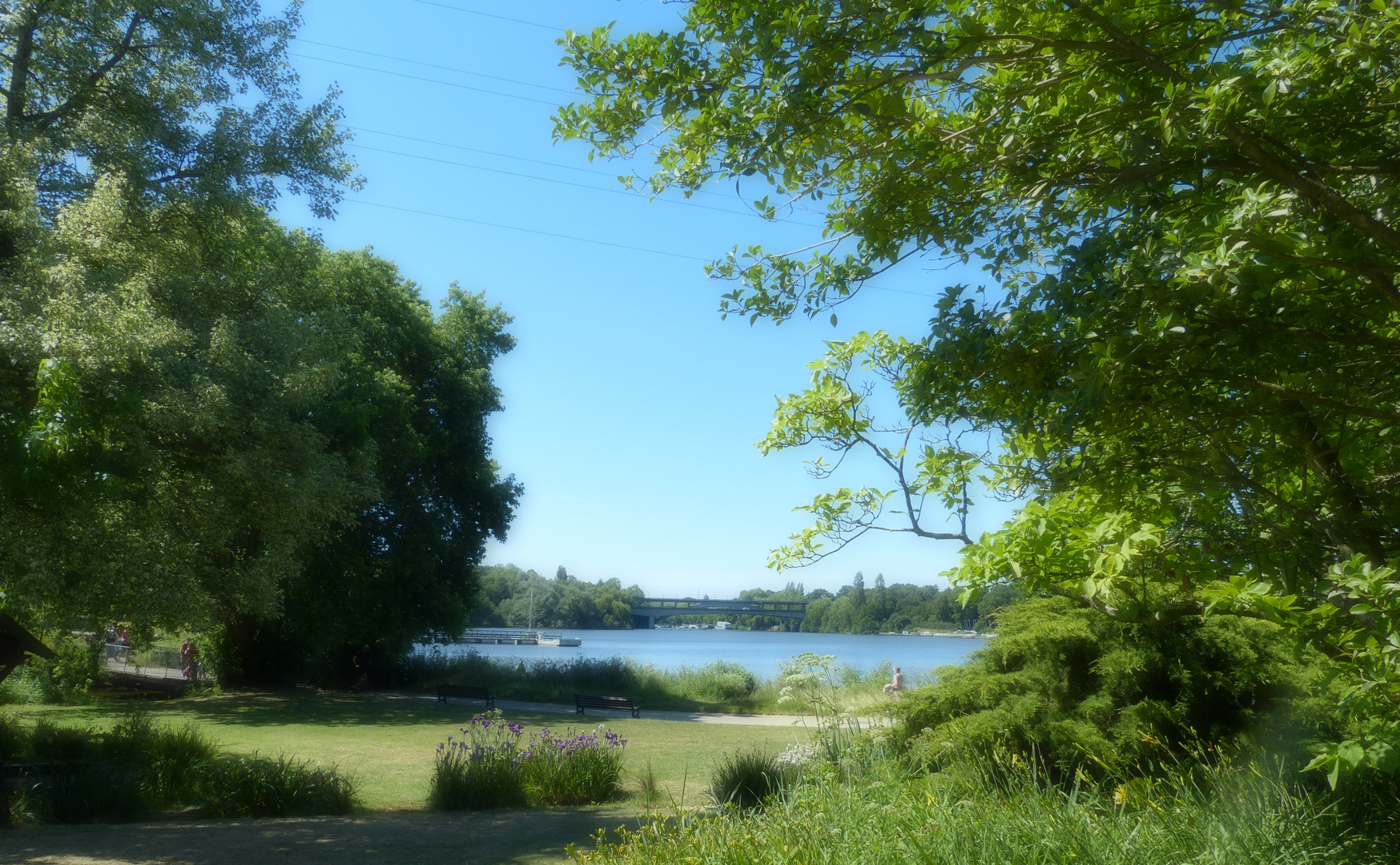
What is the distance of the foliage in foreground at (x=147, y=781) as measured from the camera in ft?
30.3

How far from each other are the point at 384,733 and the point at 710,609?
36286 millimetres

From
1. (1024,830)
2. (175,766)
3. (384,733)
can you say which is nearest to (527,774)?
(175,766)

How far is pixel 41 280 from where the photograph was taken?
9.92 metres

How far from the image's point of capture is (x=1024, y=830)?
14.1 ft

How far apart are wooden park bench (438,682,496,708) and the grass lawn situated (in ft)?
1.20

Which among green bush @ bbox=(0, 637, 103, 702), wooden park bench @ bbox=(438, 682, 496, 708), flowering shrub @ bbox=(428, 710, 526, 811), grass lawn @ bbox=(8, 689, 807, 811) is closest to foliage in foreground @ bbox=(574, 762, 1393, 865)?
grass lawn @ bbox=(8, 689, 807, 811)

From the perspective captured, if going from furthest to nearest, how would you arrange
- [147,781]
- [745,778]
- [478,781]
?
[478,781], [147,781], [745,778]

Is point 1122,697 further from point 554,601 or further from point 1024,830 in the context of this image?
point 554,601

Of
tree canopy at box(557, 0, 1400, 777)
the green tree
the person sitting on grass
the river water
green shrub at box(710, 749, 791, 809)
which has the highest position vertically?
the green tree

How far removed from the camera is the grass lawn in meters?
11.9

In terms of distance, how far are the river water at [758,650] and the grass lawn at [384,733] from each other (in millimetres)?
2558

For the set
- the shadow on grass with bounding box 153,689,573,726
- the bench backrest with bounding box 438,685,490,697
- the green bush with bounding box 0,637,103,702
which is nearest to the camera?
the shadow on grass with bounding box 153,689,573,726

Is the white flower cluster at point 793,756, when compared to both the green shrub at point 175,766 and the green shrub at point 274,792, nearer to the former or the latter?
the green shrub at point 274,792

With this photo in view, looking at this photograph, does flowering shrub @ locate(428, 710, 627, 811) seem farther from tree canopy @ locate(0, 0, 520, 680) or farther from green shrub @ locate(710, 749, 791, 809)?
tree canopy @ locate(0, 0, 520, 680)
